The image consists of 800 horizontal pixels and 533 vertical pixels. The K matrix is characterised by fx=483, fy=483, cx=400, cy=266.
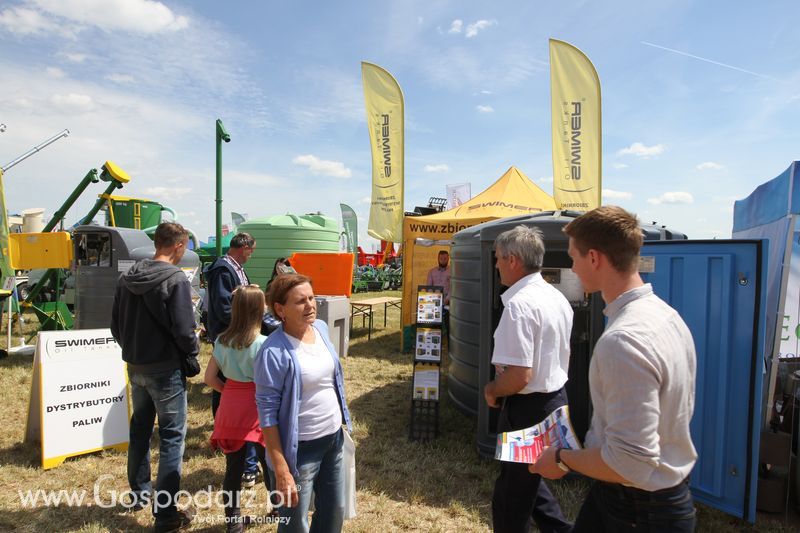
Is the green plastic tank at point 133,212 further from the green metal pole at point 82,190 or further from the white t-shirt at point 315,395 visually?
the white t-shirt at point 315,395

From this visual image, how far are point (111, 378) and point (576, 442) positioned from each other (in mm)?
4383

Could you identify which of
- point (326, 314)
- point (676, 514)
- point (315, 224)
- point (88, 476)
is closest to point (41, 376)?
point (88, 476)

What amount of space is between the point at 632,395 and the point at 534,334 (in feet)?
3.35

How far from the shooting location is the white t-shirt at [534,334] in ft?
7.30

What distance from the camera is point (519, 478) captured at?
88.7 inches

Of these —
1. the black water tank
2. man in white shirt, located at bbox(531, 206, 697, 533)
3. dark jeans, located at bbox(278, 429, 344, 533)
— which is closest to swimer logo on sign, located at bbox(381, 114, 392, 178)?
the black water tank

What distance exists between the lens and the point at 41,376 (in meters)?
4.11

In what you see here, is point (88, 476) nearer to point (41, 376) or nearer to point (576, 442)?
point (41, 376)

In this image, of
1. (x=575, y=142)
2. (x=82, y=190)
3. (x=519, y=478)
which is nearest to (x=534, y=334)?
(x=519, y=478)

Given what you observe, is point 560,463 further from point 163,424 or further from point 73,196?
point 73,196

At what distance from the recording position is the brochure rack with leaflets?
4836 mm

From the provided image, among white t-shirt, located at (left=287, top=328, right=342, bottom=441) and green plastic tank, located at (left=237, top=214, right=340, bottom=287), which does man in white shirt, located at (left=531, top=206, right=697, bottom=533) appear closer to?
white t-shirt, located at (left=287, top=328, right=342, bottom=441)

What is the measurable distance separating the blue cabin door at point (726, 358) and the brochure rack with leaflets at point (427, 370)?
7.53 feet

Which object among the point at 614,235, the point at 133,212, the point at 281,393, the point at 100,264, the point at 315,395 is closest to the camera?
the point at 614,235
